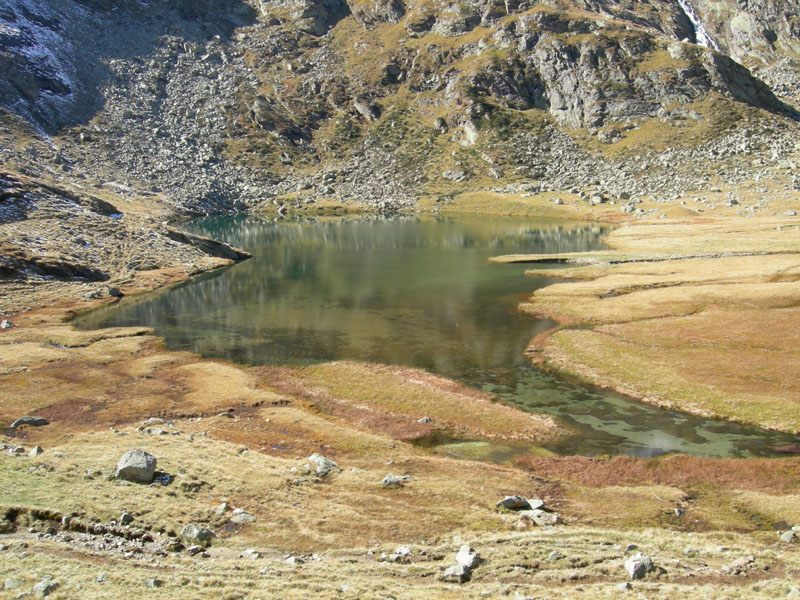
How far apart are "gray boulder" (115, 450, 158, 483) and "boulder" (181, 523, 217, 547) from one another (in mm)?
5096

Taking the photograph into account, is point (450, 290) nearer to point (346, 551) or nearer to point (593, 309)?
point (593, 309)

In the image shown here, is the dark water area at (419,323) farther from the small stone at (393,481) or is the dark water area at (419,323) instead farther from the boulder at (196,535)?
the boulder at (196,535)

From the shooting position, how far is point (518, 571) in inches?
856

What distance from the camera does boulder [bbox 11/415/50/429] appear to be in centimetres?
3878

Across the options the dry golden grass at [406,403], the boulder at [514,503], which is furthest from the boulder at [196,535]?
the dry golden grass at [406,403]

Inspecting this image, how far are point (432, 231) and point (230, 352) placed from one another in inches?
4506

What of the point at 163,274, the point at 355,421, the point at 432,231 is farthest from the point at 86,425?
the point at 432,231

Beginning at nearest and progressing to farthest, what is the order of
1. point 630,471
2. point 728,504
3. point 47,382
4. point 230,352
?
point 728,504
point 630,471
point 47,382
point 230,352

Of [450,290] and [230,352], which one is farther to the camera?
[450,290]

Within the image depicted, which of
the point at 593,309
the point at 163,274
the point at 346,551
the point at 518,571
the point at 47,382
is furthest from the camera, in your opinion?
the point at 163,274

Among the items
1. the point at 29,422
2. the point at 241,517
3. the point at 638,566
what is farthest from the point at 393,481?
the point at 29,422

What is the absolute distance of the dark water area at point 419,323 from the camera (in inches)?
1578

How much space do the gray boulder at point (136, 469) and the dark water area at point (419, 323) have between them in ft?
61.8

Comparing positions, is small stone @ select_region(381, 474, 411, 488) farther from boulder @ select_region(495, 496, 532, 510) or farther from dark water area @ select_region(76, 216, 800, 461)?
dark water area @ select_region(76, 216, 800, 461)
